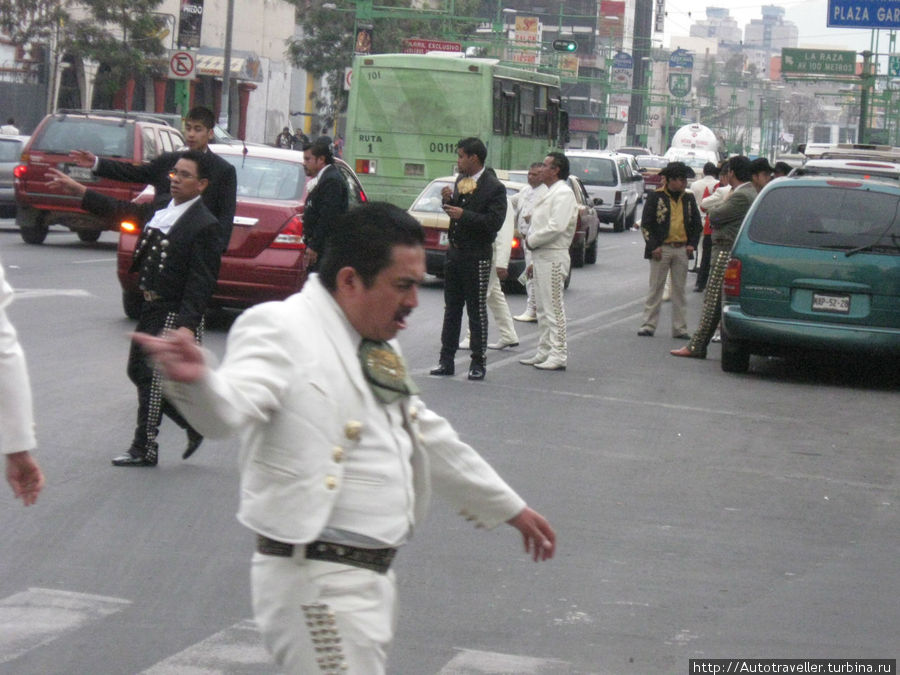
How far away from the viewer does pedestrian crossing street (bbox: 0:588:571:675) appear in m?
5.12

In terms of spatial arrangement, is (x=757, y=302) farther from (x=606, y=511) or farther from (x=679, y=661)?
Result: (x=679, y=661)

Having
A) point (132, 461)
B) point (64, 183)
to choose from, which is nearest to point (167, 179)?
point (64, 183)

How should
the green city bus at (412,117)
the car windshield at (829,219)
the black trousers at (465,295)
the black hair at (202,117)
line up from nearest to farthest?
the black hair at (202,117), the black trousers at (465,295), the car windshield at (829,219), the green city bus at (412,117)

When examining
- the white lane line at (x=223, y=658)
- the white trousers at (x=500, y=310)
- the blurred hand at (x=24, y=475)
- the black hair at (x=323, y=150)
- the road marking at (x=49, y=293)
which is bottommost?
the white lane line at (x=223, y=658)

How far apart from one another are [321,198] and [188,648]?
749 centimetres

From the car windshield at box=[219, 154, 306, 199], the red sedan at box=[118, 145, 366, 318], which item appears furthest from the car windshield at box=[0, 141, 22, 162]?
the red sedan at box=[118, 145, 366, 318]

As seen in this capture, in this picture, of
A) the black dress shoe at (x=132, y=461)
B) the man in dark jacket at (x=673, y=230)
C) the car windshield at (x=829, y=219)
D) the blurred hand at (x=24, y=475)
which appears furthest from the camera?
the man in dark jacket at (x=673, y=230)

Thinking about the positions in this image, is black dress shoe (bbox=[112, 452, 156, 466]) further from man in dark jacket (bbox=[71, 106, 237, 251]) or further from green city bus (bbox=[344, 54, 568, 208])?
green city bus (bbox=[344, 54, 568, 208])

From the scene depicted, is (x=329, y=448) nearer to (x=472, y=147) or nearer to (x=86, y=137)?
(x=472, y=147)

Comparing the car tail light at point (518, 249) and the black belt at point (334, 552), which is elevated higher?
the car tail light at point (518, 249)

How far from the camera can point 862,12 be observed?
1542 inches

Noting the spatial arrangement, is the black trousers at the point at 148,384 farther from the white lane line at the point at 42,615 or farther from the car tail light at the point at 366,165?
the car tail light at the point at 366,165

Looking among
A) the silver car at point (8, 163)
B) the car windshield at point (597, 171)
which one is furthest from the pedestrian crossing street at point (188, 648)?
the car windshield at point (597, 171)

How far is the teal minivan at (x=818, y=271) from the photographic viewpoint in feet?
43.1
